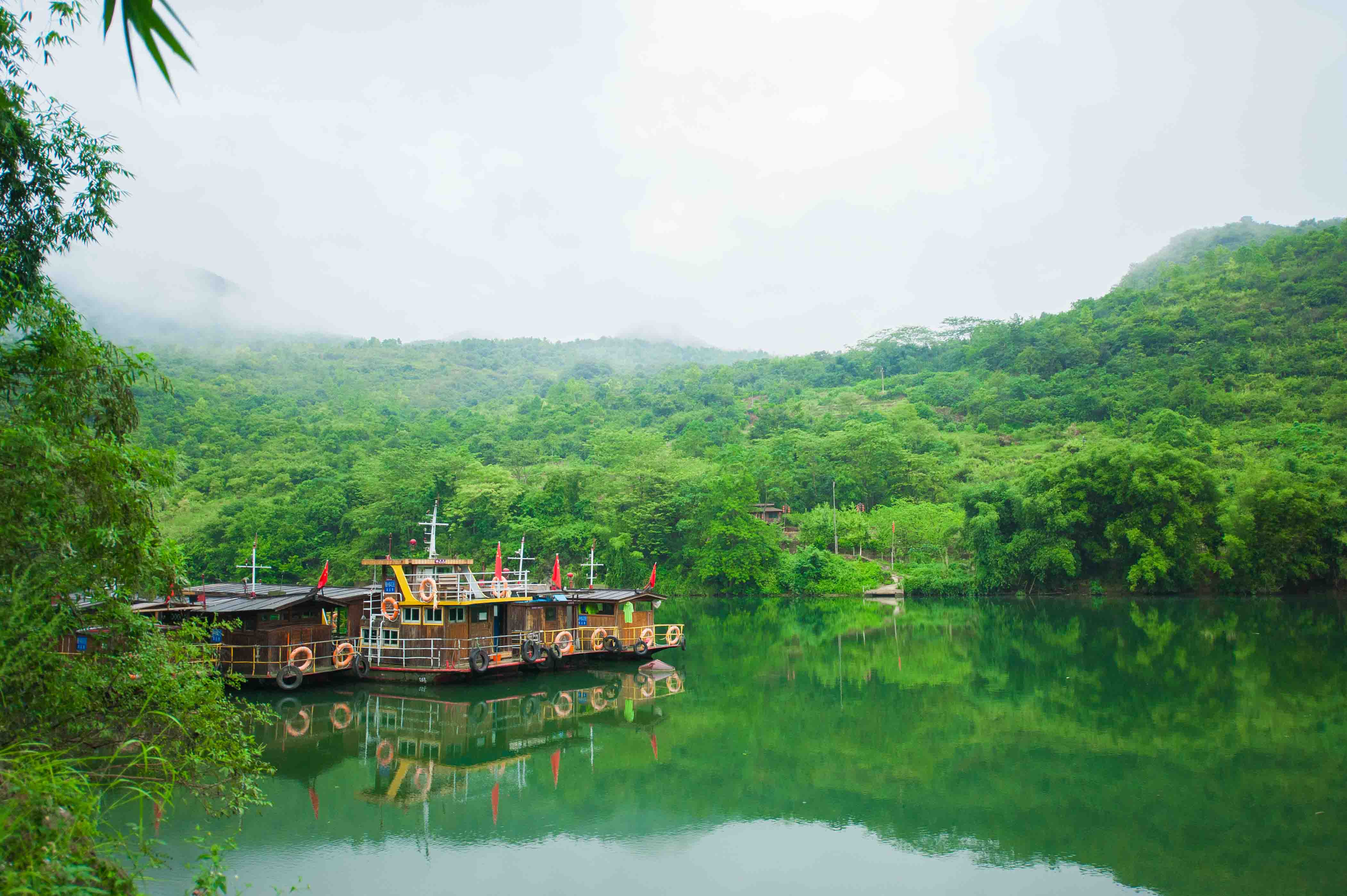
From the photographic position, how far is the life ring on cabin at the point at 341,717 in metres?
15.7

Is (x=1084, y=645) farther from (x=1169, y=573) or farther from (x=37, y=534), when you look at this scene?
(x=37, y=534)

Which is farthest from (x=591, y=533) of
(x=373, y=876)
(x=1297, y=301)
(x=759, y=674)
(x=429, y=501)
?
(x=1297, y=301)

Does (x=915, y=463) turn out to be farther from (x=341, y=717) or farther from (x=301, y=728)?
(x=301, y=728)

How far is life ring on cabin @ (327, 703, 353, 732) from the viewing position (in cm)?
1574

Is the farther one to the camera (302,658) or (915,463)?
(915,463)

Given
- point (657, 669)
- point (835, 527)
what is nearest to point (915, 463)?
point (835, 527)

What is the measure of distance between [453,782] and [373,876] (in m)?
3.37

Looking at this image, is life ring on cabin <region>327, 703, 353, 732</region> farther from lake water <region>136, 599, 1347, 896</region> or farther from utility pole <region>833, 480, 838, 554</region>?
utility pole <region>833, 480, 838, 554</region>

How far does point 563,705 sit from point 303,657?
636 cm

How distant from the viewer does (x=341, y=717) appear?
54.1 ft

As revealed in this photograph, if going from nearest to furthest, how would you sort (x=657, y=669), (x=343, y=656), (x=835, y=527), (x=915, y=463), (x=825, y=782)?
(x=825, y=782), (x=343, y=656), (x=657, y=669), (x=835, y=527), (x=915, y=463)

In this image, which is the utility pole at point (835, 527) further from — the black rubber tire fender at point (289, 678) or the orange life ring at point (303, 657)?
the black rubber tire fender at point (289, 678)

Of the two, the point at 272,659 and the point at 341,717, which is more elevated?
the point at 272,659

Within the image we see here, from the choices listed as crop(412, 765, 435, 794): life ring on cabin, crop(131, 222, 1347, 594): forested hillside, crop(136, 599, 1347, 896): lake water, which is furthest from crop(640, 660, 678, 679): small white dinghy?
crop(131, 222, 1347, 594): forested hillside
